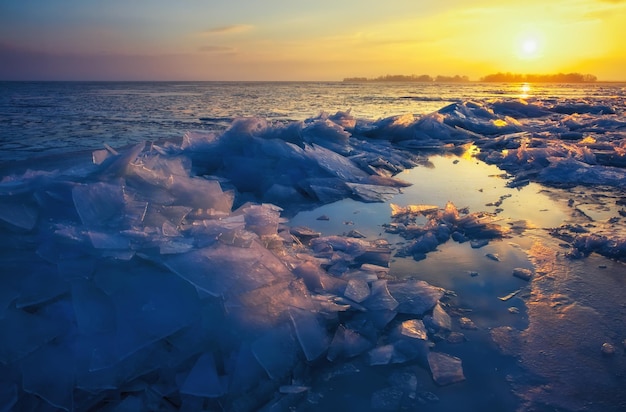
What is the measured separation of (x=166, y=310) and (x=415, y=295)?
1263 mm

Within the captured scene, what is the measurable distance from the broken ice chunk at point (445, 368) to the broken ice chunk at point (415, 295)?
33 centimetres

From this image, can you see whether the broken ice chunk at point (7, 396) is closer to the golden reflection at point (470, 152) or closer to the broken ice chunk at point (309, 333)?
the broken ice chunk at point (309, 333)

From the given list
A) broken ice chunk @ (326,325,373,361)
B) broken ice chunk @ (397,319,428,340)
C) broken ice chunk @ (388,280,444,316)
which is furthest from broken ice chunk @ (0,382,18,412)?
broken ice chunk @ (388,280,444,316)

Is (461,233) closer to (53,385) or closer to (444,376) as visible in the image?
(444,376)

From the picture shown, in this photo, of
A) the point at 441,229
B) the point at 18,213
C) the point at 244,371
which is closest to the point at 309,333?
the point at 244,371

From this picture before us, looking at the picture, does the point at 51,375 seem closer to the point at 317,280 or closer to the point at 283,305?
the point at 283,305

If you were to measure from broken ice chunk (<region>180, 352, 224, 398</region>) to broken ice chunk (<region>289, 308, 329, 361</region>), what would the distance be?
37cm

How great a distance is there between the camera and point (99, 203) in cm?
214

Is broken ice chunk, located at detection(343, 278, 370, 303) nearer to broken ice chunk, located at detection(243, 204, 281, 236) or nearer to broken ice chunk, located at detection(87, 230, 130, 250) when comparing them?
broken ice chunk, located at detection(243, 204, 281, 236)

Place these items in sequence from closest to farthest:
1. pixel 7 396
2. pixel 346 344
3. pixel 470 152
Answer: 1. pixel 7 396
2. pixel 346 344
3. pixel 470 152

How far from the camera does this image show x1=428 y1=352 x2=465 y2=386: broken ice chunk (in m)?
1.58

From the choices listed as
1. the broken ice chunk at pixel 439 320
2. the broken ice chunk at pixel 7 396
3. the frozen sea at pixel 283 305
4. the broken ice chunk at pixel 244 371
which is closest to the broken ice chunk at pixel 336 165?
the frozen sea at pixel 283 305

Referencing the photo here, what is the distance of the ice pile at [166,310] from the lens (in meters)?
1.51

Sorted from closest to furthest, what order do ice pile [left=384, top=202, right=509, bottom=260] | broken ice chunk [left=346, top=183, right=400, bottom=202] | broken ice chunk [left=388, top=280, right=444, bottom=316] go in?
broken ice chunk [left=388, top=280, right=444, bottom=316] → ice pile [left=384, top=202, right=509, bottom=260] → broken ice chunk [left=346, top=183, right=400, bottom=202]
